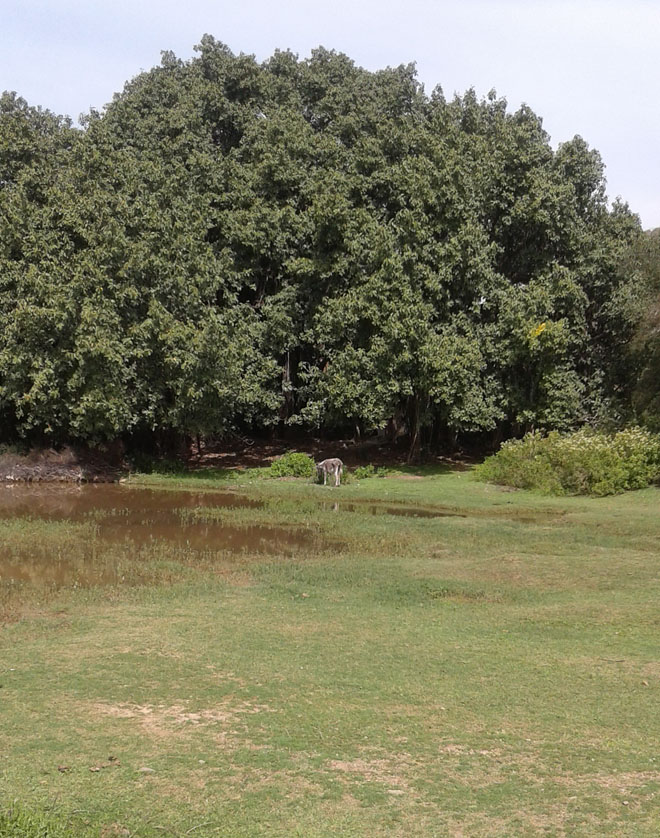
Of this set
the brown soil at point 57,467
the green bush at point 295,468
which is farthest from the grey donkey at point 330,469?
the brown soil at point 57,467

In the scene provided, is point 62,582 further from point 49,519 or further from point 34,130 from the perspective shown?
point 34,130

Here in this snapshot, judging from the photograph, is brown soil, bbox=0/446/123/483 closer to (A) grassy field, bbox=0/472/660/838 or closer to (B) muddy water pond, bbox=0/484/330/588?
(B) muddy water pond, bbox=0/484/330/588

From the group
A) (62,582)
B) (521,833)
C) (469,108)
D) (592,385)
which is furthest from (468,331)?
(521,833)

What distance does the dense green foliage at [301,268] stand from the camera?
2505cm

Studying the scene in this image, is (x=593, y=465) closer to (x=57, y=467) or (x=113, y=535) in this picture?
(x=113, y=535)

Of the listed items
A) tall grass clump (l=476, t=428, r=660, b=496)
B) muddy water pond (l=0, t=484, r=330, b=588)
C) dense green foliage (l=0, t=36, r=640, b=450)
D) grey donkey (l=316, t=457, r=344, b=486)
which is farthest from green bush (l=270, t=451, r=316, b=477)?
tall grass clump (l=476, t=428, r=660, b=496)

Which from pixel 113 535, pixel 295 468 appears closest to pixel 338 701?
pixel 113 535

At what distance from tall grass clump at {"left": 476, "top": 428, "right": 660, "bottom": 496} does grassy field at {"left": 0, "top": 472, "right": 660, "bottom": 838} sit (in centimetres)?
867

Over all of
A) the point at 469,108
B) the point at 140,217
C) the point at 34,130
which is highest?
the point at 469,108

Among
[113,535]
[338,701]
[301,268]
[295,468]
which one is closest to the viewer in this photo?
[338,701]

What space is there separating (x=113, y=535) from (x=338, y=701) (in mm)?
9351

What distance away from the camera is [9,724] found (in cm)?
571

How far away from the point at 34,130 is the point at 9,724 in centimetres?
2867

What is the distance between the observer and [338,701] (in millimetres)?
6371
